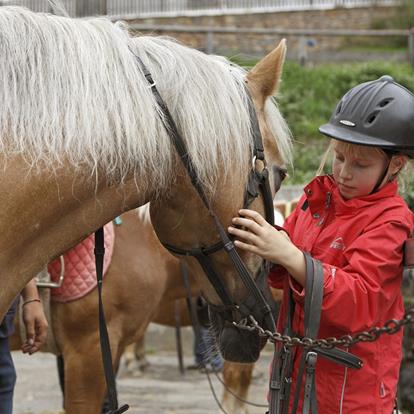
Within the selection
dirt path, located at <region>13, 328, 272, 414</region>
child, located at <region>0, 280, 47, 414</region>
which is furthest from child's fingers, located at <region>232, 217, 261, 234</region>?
dirt path, located at <region>13, 328, 272, 414</region>

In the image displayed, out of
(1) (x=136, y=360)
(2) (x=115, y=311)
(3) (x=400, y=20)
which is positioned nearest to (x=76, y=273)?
(2) (x=115, y=311)

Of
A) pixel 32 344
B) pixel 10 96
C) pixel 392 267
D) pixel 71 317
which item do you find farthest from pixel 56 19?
pixel 71 317

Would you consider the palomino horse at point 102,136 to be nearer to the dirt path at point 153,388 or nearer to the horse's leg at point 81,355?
the horse's leg at point 81,355

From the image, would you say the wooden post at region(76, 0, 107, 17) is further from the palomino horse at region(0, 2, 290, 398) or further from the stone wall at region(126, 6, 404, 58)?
the palomino horse at region(0, 2, 290, 398)

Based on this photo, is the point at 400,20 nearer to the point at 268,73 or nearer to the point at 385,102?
the point at 385,102

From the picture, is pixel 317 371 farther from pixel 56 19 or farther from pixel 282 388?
pixel 56 19

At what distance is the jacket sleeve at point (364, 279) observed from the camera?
2.32 m

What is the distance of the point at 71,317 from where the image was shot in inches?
159

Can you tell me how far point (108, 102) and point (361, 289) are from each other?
0.88 metres

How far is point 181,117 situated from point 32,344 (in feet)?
5.59

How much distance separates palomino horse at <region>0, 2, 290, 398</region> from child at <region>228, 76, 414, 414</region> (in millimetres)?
199

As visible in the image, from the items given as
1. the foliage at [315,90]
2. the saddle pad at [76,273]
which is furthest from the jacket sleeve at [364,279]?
the foliage at [315,90]

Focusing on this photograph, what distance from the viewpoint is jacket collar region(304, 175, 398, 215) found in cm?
249

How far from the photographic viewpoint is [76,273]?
3982 mm
